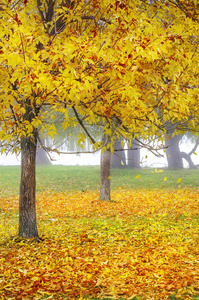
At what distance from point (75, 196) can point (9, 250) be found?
786cm

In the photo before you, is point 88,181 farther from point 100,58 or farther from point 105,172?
point 100,58

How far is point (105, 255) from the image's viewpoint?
6.53 m

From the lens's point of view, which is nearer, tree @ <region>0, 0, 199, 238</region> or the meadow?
tree @ <region>0, 0, 199, 238</region>

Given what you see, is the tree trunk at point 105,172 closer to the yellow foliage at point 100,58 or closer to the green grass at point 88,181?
the green grass at point 88,181

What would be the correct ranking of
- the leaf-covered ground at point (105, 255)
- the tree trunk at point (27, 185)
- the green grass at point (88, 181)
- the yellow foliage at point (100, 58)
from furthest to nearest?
the green grass at point (88, 181) < the tree trunk at point (27, 185) < the leaf-covered ground at point (105, 255) < the yellow foliage at point (100, 58)

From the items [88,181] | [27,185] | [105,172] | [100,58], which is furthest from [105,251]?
[88,181]

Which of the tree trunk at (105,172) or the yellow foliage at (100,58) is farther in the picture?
the tree trunk at (105,172)

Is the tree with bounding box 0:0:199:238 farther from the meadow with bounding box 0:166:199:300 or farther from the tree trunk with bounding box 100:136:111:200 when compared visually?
the tree trunk with bounding box 100:136:111:200

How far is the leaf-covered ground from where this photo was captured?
16.3ft

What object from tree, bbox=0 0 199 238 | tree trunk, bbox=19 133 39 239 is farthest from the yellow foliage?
tree trunk, bbox=19 133 39 239

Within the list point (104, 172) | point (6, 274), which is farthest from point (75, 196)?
point (6, 274)

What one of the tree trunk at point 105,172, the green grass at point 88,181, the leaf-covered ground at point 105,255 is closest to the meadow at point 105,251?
the leaf-covered ground at point 105,255

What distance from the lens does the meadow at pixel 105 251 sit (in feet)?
16.4

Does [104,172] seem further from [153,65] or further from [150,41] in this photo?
[150,41]
